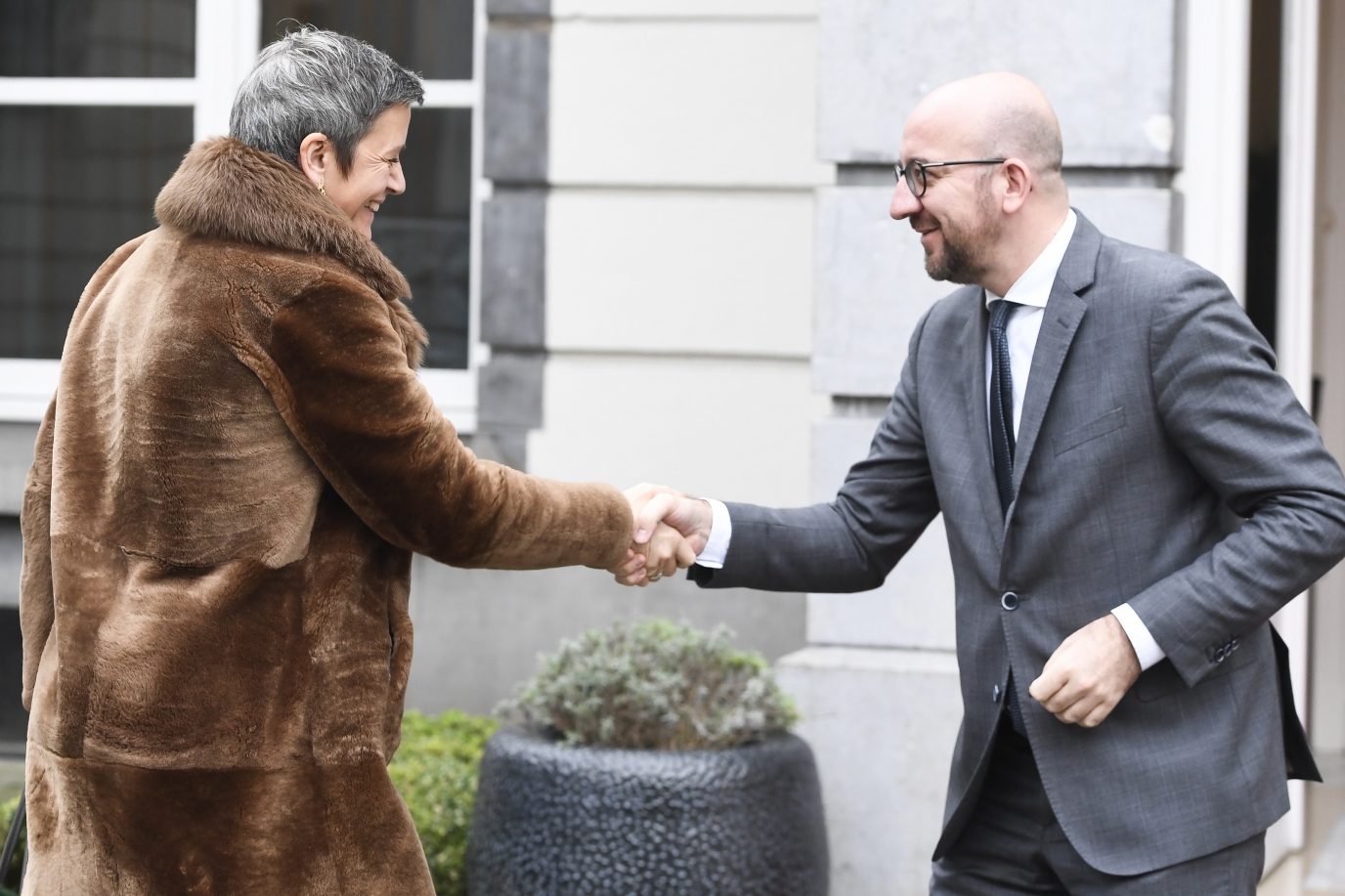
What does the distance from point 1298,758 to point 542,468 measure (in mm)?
3580

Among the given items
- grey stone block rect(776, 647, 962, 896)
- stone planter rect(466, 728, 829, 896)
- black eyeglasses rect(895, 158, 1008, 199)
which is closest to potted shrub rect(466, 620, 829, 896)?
stone planter rect(466, 728, 829, 896)

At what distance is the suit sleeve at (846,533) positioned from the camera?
10.5 feet

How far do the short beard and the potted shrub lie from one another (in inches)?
66.0

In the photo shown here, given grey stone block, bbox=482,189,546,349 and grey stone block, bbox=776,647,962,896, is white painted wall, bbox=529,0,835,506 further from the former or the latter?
grey stone block, bbox=776,647,962,896

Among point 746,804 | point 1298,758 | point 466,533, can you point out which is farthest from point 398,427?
point 746,804

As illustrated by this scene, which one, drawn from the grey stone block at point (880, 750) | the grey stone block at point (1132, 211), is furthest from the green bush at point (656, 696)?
the grey stone block at point (1132, 211)

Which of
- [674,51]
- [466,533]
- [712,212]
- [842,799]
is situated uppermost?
[674,51]

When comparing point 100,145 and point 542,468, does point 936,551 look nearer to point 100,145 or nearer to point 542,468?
point 542,468

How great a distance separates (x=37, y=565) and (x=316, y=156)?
0.81m

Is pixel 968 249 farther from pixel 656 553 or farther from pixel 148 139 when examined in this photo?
pixel 148 139

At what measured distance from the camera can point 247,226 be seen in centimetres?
235

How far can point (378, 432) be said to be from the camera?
2367mm

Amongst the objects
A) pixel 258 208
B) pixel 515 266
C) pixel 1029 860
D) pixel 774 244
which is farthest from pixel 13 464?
pixel 1029 860

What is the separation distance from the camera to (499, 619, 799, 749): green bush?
14.0 feet
